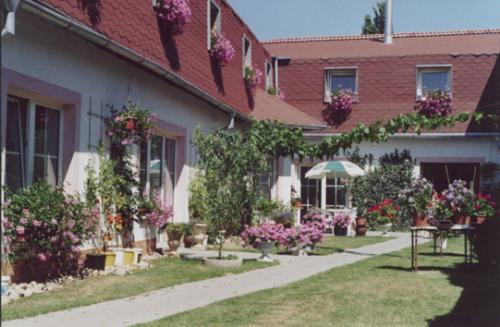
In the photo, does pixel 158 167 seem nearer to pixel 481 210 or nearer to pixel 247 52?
pixel 481 210

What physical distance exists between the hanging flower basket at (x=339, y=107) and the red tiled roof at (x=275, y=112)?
2494mm

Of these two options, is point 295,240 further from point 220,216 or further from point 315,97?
point 315,97

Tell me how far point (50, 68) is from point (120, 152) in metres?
2.15

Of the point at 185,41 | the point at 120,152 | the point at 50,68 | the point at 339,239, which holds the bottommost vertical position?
the point at 339,239

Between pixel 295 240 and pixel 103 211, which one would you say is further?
pixel 295 240

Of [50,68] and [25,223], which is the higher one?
[50,68]

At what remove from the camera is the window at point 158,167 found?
10797mm

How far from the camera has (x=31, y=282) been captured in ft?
22.6

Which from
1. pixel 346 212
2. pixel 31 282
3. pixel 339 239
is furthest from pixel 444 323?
pixel 346 212

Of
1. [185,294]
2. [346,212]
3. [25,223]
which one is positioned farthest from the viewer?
[346,212]

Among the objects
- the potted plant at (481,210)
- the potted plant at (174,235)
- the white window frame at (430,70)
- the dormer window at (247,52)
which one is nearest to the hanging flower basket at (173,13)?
the potted plant at (174,235)

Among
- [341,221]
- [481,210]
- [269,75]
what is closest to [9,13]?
[481,210]

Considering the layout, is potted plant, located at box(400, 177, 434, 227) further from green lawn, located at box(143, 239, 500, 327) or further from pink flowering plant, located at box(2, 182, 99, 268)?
pink flowering plant, located at box(2, 182, 99, 268)

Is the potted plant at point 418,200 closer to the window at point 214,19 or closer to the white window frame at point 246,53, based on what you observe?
the window at point 214,19
